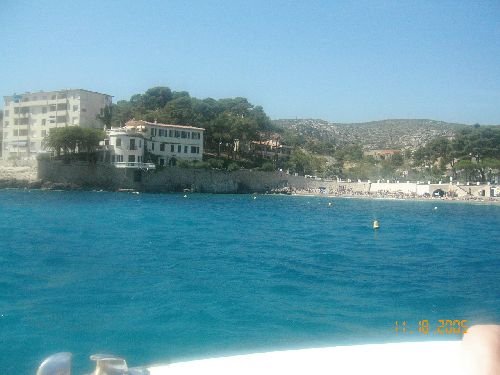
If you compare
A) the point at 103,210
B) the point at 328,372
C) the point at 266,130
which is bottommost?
the point at 103,210

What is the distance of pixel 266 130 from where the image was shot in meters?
87.8

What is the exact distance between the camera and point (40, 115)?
68625 mm

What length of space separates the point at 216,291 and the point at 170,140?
57495 mm


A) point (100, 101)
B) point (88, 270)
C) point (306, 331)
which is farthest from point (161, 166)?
point (306, 331)

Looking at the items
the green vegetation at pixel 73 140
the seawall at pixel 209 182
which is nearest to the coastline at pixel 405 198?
the seawall at pixel 209 182

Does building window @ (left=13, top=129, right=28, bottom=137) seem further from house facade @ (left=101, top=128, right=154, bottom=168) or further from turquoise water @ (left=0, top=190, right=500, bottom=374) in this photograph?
turquoise water @ (left=0, top=190, right=500, bottom=374)

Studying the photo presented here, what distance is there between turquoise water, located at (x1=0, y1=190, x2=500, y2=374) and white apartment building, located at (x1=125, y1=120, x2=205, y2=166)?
43.3 m

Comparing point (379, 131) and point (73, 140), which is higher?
point (379, 131)

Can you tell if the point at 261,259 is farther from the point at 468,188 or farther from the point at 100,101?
the point at 468,188

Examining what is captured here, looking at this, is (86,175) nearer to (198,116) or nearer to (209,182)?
(209,182)

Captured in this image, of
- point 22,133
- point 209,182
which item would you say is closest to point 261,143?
point 209,182

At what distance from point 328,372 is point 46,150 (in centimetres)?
7040

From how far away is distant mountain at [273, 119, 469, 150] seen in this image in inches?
6496

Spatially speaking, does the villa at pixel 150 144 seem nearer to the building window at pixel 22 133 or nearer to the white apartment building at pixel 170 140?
the white apartment building at pixel 170 140
